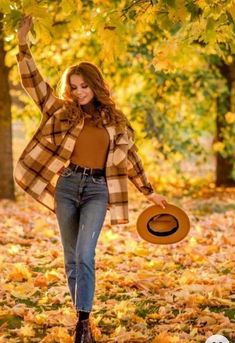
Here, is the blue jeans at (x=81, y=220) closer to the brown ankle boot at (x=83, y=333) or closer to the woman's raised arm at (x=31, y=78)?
the brown ankle boot at (x=83, y=333)

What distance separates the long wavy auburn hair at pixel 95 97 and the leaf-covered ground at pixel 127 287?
1489mm

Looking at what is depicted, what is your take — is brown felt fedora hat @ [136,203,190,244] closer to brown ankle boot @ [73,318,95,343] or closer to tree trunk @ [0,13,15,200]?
brown ankle boot @ [73,318,95,343]

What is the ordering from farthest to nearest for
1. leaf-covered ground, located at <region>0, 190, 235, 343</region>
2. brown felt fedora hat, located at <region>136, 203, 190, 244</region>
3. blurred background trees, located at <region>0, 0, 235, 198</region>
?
blurred background trees, located at <region>0, 0, 235, 198</region>, brown felt fedora hat, located at <region>136, 203, 190, 244</region>, leaf-covered ground, located at <region>0, 190, 235, 343</region>

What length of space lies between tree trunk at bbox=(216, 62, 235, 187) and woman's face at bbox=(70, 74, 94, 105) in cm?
1008

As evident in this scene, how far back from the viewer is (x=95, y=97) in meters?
4.97

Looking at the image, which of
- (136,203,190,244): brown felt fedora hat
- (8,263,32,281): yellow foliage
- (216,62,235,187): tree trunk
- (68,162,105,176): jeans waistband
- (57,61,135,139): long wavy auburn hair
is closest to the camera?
(68,162,105,176): jeans waistband

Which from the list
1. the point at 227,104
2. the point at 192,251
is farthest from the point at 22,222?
the point at 227,104

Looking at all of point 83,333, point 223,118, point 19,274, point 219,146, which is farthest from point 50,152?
point 223,118

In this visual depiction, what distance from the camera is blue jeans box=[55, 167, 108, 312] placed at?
464 cm

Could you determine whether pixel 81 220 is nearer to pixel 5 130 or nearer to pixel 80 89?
pixel 80 89

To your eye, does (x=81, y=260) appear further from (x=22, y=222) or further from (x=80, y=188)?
(x=22, y=222)

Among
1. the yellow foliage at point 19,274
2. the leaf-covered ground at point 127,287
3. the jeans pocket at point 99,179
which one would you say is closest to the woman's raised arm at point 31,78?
the jeans pocket at point 99,179

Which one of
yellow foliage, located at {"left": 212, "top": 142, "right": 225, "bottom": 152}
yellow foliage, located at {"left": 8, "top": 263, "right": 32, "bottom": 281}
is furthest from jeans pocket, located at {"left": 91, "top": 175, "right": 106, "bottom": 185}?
yellow foliage, located at {"left": 212, "top": 142, "right": 225, "bottom": 152}

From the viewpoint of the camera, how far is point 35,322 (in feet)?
17.7
